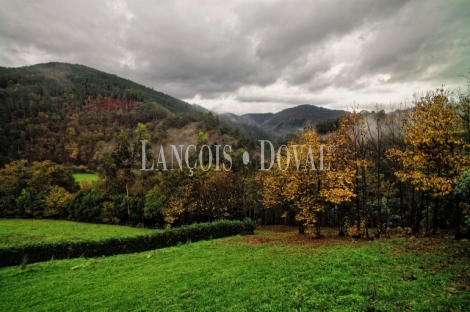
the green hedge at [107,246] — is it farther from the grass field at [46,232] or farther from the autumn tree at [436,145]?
the autumn tree at [436,145]

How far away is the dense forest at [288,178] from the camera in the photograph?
20156 mm

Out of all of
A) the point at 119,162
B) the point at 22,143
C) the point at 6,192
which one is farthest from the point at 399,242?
the point at 22,143

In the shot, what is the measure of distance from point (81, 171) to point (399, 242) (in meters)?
110

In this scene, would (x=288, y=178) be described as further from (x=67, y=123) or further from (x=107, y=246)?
(x=67, y=123)

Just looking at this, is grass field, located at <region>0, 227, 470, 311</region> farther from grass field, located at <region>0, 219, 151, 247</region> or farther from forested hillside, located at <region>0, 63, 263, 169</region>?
forested hillside, located at <region>0, 63, 263, 169</region>

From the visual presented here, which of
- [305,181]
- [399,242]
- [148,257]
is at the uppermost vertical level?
[305,181]

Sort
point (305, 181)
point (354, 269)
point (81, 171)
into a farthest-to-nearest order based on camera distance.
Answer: point (81, 171) → point (305, 181) → point (354, 269)

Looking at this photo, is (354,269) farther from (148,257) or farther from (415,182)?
(148,257)

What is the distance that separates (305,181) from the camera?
1075 inches

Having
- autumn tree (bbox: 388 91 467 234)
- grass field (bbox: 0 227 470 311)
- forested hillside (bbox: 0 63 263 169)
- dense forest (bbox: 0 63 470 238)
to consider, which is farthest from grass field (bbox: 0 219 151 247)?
forested hillside (bbox: 0 63 263 169)

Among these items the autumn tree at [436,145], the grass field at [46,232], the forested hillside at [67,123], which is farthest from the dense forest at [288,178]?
the grass field at [46,232]

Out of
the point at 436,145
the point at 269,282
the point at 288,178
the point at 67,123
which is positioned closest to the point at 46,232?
the point at 288,178

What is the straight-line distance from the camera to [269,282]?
13852 millimetres

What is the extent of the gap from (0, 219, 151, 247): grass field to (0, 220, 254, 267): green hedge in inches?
241
